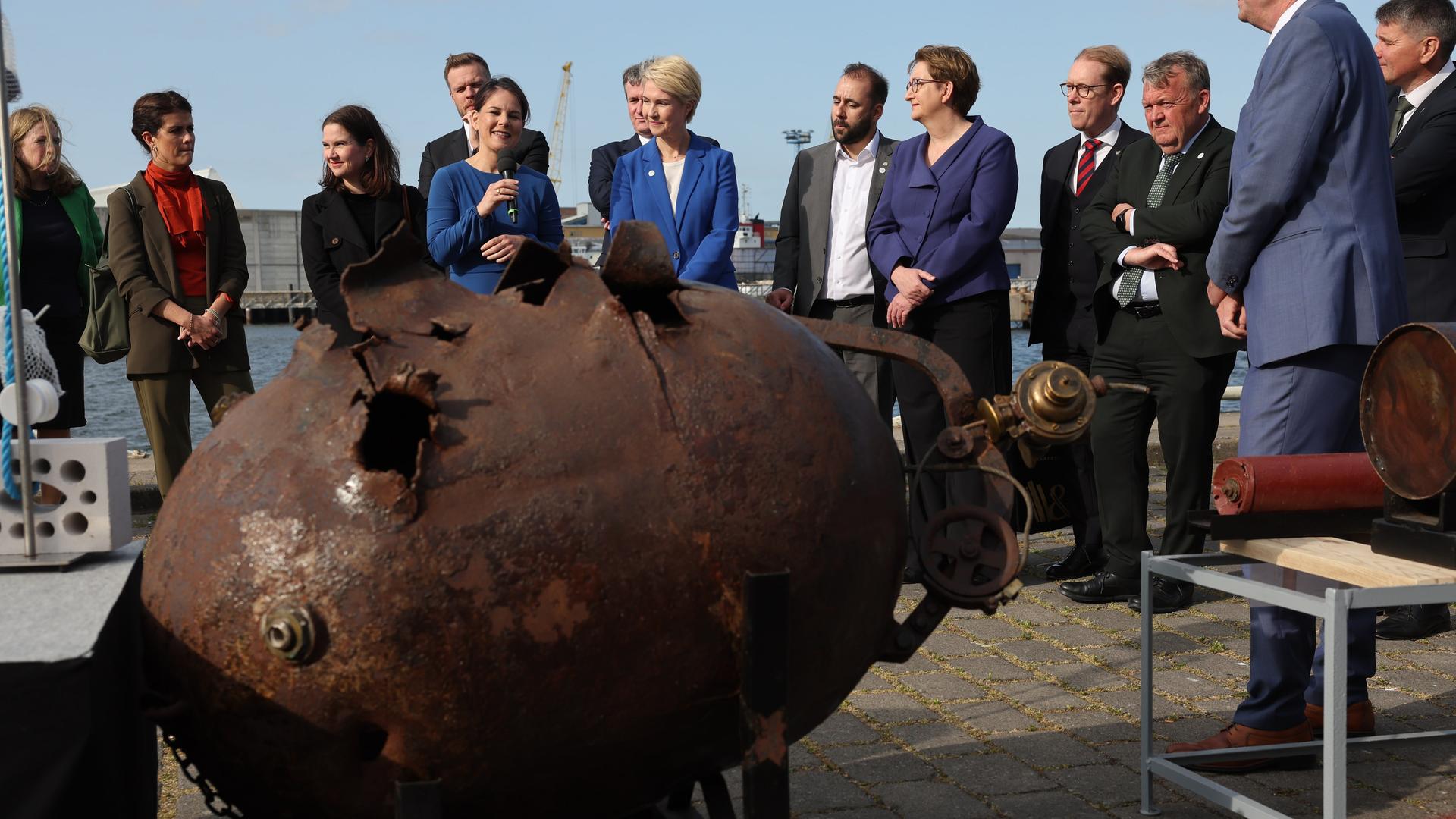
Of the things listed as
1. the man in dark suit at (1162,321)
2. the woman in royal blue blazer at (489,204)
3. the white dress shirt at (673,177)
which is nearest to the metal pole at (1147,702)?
the man in dark suit at (1162,321)

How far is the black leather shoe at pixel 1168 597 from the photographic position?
6500 millimetres

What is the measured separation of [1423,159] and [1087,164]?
1.79 metres

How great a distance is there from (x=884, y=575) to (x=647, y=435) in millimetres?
711

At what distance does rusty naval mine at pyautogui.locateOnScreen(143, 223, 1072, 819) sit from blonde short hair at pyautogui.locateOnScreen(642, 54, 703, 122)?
3881 mm

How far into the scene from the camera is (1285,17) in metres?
4.51

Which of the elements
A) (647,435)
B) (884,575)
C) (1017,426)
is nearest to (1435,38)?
(1017,426)

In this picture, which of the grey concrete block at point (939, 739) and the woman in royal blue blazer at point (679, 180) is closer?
the grey concrete block at point (939, 739)

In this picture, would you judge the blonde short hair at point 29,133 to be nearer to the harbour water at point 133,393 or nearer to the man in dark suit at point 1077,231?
the harbour water at point 133,393

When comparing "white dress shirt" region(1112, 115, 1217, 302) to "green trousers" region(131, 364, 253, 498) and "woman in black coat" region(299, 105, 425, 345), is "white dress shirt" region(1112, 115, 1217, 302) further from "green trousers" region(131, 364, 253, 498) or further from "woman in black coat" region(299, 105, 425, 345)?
"green trousers" region(131, 364, 253, 498)

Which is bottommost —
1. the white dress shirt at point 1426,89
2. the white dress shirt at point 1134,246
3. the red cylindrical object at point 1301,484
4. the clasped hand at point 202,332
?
the red cylindrical object at point 1301,484

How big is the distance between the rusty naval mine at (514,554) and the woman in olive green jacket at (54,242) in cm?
513

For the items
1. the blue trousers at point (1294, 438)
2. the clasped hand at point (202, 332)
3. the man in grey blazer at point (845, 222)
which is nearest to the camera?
the blue trousers at point (1294, 438)

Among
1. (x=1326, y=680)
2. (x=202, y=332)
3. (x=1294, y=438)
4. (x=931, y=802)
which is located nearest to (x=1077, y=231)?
(x=1294, y=438)

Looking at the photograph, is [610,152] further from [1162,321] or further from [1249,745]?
[1249,745]
